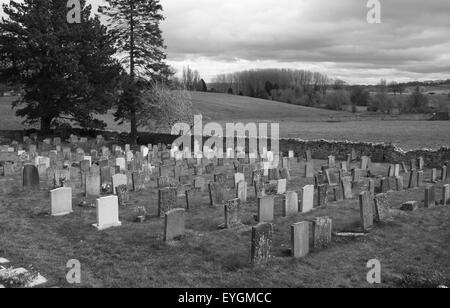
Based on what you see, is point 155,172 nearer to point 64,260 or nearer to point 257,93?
point 64,260

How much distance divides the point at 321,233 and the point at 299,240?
815 millimetres

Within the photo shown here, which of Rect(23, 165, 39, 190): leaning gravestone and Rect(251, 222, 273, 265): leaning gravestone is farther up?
Rect(23, 165, 39, 190): leaning gravestone

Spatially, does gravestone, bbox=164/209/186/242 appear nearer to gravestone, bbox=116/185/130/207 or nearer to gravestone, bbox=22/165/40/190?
gravestone, bbox=116/185/130/207

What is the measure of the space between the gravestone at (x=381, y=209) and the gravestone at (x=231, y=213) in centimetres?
352

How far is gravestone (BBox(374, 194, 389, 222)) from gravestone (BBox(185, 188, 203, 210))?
4.96 metres

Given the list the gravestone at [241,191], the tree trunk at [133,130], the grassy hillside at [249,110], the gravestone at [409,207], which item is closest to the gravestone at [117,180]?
the gravestone at [241,191]

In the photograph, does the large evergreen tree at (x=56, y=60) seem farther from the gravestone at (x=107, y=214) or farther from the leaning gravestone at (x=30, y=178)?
the gravestone at (x=107, y=214)

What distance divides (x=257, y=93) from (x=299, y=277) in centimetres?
11062

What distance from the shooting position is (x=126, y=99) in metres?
34.0

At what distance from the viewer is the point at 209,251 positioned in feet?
28.2

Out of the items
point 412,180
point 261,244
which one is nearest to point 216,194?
point 261,244

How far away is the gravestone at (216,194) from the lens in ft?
42.0

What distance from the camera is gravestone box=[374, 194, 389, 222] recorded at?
10.8 meters

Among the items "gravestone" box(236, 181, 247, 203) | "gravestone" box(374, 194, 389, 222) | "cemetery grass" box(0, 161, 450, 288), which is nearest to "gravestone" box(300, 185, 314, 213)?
"cemetery grass" box(0, 161, 450, 288)
